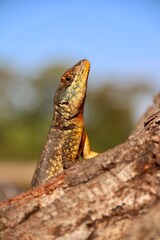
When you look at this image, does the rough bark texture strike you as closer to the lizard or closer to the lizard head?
the lizard

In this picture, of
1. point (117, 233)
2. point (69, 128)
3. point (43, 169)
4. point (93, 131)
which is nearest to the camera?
point (117, 233)

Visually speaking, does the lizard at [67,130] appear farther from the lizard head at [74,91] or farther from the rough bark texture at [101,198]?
the rough bark texture at [101,198]

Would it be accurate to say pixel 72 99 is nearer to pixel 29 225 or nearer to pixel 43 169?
pixel 43 169

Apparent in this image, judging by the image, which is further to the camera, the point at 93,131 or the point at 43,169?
the point at 93,131

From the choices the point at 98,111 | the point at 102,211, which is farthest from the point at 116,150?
the point at 98,111

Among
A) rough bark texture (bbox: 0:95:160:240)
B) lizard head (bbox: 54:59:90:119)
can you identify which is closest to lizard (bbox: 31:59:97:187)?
lizard head (bbox: 54:59:90:119)

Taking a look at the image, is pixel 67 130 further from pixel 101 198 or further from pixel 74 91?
pixel 101 198

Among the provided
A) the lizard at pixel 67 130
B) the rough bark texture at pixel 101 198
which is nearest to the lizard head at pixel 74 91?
the lizard at pixel 67 130
